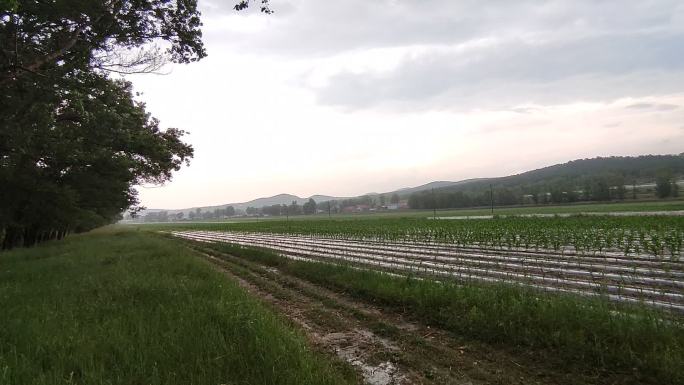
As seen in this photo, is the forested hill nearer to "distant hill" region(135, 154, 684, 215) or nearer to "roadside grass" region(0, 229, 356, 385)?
"distant hill" region(135, 154, 684, 215)

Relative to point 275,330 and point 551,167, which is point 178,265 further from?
point 551,167

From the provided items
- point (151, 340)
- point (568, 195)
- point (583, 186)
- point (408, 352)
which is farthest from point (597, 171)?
point (151, 340)

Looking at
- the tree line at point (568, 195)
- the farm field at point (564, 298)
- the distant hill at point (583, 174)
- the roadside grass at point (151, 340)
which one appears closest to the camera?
the roadside grass at point (151, 340)

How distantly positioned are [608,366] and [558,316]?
1.05 meters

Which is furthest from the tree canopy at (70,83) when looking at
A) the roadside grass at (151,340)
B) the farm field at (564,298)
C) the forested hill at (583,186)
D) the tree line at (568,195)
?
the forested hill at (583,186)

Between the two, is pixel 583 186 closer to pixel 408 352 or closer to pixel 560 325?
pixel 560 325

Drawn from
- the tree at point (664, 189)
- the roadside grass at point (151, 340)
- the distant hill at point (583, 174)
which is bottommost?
the tree at point (664, 189)

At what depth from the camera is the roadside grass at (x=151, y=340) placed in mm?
3990

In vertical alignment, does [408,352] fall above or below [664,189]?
above

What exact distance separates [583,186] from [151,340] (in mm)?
116859

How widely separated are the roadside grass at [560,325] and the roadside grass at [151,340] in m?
2.44

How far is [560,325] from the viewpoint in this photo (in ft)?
17.4

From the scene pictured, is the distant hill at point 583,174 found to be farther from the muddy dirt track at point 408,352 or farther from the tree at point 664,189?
the muddy dirt track at point 408,352

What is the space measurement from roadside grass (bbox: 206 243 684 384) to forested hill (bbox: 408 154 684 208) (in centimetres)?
7095
